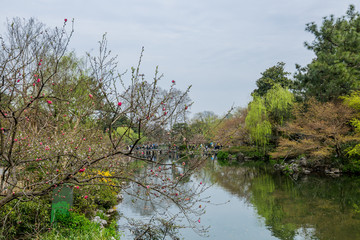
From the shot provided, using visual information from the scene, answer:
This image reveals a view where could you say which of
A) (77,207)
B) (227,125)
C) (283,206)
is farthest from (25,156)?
(227,125)

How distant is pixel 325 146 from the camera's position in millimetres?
16625

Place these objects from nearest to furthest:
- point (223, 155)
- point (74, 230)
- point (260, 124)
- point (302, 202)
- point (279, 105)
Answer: point (74, 230) → point (302, 202) → point (279, 105) → point (260, 124) → point (223, 155)

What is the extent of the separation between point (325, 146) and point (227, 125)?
16505mm

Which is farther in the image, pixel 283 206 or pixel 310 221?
pixel 283 206

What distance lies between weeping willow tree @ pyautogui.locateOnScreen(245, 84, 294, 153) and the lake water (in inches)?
356

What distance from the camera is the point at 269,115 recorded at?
24.0 meters

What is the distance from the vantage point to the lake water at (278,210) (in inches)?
274

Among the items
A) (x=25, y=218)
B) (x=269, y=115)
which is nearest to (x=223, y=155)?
(x=269, y=115)

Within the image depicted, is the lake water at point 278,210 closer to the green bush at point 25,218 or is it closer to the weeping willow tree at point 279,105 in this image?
the green bush at point 25,218

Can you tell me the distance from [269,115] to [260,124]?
48.3 inches

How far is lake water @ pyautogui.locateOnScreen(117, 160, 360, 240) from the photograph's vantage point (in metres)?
6.95

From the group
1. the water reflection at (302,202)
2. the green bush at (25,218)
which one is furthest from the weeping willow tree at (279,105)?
the green bush at (25,218)

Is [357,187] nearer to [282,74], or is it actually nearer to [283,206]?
[283,206]

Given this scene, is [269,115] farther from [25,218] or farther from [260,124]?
[25,218]
